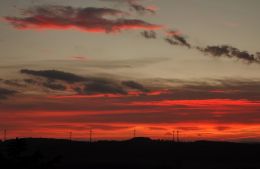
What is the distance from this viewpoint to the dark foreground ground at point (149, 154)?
4847 inches

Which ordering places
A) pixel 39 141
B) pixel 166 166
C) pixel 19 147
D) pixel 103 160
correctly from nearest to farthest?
pixel 19 147 < pixel 166 166 < pixel 103 160 < pixel 39 141

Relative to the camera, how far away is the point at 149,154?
151 m

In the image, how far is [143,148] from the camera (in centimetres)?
16238

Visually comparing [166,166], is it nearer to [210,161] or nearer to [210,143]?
[210,161]

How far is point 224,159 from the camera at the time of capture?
14162 centimetres

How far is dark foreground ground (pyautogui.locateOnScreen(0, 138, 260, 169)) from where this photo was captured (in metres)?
123

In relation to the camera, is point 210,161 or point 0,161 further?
point 210,161

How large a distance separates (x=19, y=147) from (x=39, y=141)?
156m

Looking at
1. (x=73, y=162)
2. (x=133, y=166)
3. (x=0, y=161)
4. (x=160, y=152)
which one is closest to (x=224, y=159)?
(x=160, y=152)

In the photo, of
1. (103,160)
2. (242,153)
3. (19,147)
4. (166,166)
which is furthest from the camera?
(242,153)

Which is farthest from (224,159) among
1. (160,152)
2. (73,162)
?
(73,162)

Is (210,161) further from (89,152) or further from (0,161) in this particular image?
(0,161)

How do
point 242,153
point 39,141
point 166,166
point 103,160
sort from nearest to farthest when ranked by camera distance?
1. point 166,166
2. point 103,160
3. point 242,153
4. point 39,141

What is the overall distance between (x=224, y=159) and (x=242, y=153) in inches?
345
